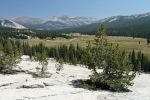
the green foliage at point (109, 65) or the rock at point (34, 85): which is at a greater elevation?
the green foliage at point (109, 65)

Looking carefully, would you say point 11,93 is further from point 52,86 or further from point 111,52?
point 111,52

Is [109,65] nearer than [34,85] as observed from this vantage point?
No

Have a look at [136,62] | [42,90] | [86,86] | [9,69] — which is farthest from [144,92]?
[136,62]

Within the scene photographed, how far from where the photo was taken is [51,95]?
68000 mm

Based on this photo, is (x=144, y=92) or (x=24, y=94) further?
(x=144, y=92)

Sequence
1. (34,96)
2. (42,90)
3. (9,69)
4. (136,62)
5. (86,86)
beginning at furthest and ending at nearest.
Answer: (136,62), (9,69), (86,86), (42,90), (34,96)

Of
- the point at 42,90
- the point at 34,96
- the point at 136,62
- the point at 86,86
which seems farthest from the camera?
the point at 136,62

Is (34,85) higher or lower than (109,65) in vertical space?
lower

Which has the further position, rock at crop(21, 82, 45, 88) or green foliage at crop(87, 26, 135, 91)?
green foliage at crop(87, 26, 135, 91)

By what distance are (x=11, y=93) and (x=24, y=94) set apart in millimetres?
3227

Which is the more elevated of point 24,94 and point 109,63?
point 109,63

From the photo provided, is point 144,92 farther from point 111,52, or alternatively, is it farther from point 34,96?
point 34,96

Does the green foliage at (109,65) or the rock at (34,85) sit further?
the green foliage at (109,65)

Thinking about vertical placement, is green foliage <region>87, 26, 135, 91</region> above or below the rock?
above
